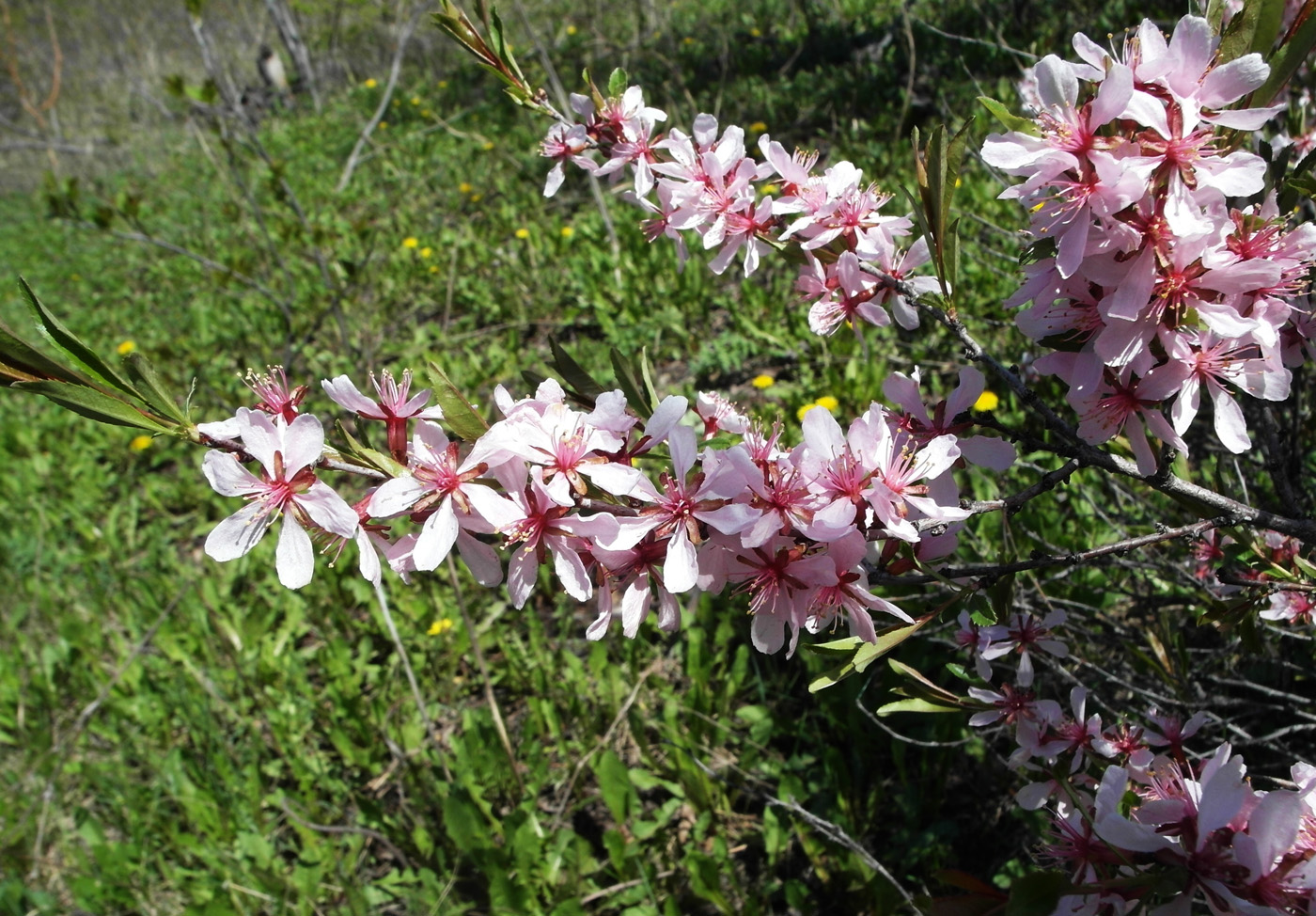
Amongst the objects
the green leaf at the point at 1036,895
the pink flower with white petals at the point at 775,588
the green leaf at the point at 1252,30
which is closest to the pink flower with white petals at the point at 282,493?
the pink flower with white petals at the point at 775,588

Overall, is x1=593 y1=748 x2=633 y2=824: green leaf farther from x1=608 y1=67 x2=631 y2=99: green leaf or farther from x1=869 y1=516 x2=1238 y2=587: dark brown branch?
x1=608 y1=67 x2=631 y2=99: green leaf

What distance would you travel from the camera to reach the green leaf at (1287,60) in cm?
79

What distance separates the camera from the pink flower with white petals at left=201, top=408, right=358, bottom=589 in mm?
904

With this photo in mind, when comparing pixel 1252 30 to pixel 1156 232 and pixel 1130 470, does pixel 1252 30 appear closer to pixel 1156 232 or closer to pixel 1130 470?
pixel 1156 232

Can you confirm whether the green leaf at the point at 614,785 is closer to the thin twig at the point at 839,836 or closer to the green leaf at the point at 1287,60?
the thin twig at the point at 839,836

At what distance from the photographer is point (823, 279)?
1261 mm

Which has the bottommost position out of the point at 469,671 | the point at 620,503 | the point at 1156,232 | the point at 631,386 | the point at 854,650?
the point at 469,671

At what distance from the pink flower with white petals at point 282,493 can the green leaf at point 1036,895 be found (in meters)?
0.74

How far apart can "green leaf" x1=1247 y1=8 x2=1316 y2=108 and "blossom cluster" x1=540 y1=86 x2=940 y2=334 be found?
1.28 feet

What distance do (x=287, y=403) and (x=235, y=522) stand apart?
0.59ft

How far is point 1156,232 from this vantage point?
2.65 ft

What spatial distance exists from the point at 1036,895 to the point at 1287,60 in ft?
2.78

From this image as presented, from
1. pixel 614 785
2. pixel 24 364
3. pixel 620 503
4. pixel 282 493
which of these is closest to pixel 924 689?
pixel 620 503

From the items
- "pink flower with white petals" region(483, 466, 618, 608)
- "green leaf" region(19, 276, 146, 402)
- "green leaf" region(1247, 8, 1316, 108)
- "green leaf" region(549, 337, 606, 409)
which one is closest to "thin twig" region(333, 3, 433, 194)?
"green leaf" region(549, 337, 606, 409)
